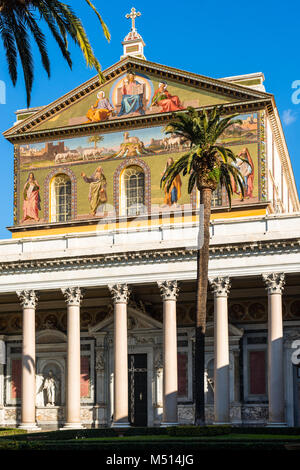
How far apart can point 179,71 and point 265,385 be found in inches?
674

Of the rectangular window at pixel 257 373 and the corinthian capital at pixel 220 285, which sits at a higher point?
the corinthian capital at pixel 220 285

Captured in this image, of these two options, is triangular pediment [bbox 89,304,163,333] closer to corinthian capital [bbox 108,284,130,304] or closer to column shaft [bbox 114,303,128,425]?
corinthian capital [bbox 108,284,130,304]

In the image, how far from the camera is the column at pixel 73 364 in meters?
43.5

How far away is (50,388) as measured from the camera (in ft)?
165

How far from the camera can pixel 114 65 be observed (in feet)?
161

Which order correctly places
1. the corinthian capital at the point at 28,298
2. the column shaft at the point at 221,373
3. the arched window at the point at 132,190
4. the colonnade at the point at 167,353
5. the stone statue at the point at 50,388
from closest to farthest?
the colonnade at the point at 167,353
the column shaft at the point at 221,373
the corinthian capital at the point at 28,298
the arched window at the point at 132,190
the stone statue at the point at 50,388

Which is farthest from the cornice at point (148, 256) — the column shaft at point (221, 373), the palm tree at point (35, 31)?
the palm tree at point (35, 31)

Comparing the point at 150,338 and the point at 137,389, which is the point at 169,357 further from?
the point at 137,389

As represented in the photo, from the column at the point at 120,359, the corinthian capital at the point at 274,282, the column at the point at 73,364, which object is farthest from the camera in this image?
the column at the point at 73,364

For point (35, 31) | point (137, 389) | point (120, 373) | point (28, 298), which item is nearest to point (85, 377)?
point (137, 389)

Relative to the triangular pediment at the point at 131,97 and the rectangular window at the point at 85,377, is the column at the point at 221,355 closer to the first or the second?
the triangular pediment at the point at 131,97

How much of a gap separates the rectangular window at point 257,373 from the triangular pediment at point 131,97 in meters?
13.2
